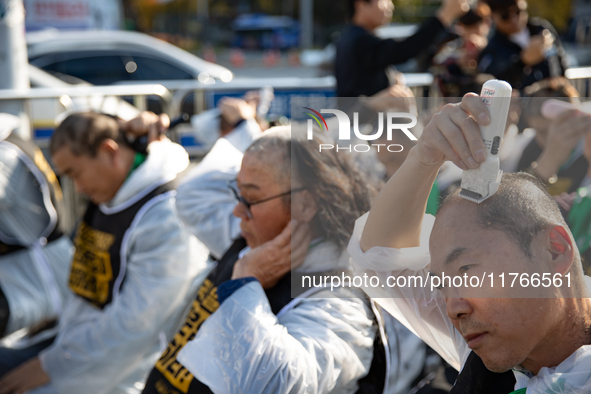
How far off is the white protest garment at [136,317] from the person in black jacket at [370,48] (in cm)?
170

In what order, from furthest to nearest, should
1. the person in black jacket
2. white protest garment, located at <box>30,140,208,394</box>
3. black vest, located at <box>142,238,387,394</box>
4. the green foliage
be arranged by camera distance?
the green foliage
the person in black jacket
white protest garment, located at <box>30,140,208,394</box>
black vest, located at <box>142,238,387,394</box>

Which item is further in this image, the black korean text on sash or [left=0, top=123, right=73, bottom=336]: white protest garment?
[left=0, top=123, right=73, bottom=336]: white protest garment

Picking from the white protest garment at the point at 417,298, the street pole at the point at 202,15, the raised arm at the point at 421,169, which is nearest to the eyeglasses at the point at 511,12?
the white protest garment at the point at 417,298

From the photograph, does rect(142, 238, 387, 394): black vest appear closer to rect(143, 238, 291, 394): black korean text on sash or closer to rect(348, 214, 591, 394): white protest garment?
rect(143, 238, 291, 394): black korean text on sash

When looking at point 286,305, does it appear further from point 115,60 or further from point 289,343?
point 115,60

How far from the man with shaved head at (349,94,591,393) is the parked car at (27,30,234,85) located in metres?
7.10

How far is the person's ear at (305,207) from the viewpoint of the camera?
1.82 meters

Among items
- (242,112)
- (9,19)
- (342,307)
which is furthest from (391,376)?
(9,19)

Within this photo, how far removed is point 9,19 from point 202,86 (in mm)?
1965

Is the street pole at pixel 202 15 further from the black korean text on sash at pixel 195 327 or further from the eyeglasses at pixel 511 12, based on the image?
the black korean text on sash at pixel 195 327

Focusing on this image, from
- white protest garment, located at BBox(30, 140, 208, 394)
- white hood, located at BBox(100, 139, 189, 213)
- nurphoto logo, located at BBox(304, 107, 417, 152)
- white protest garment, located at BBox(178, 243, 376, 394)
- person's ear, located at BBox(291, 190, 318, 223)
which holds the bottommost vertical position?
white protest garment, located at BBox(30, 140, 208, 394)

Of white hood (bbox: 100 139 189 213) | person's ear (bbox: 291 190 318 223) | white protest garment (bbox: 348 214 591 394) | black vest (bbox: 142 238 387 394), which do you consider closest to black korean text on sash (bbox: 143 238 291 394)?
black vest (bbox: 142 238 387 394)

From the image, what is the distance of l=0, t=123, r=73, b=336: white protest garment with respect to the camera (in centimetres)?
318

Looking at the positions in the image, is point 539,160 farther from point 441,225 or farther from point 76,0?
point 76,0
